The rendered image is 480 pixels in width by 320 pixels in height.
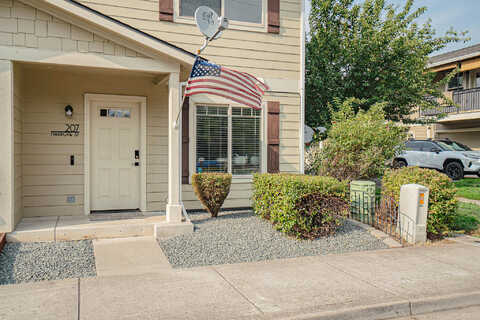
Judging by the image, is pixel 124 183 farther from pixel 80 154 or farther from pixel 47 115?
pixel 47 115

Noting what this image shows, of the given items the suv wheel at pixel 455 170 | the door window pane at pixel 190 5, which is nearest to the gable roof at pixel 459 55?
the suv wheel at pixel 455 170

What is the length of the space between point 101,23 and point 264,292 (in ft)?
15.0

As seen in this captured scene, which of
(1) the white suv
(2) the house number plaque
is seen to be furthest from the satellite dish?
(1) the white suv

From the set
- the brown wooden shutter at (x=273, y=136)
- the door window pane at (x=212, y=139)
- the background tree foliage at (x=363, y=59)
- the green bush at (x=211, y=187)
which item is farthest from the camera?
the background tree foliage at (x=363, y=59)

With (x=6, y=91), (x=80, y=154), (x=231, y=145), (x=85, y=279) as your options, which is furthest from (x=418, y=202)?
(x=6, y=91)

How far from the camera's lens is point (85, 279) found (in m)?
4.75

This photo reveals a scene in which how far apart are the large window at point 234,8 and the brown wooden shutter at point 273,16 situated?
22 centimetres

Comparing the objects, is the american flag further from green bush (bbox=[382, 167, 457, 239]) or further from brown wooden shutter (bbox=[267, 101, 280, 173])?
green bush (bbox=[382, 167, 457, 239])

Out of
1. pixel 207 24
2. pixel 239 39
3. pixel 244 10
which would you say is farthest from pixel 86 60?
pixel 244 10

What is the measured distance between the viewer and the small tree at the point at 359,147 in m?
9.15

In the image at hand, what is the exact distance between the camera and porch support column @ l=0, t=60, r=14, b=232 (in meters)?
5.79

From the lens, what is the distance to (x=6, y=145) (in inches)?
229

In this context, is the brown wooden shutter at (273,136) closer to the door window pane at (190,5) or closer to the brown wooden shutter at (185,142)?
the brown wooden shutter at (185,142)

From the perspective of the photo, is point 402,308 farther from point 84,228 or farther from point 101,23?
point 101,23
